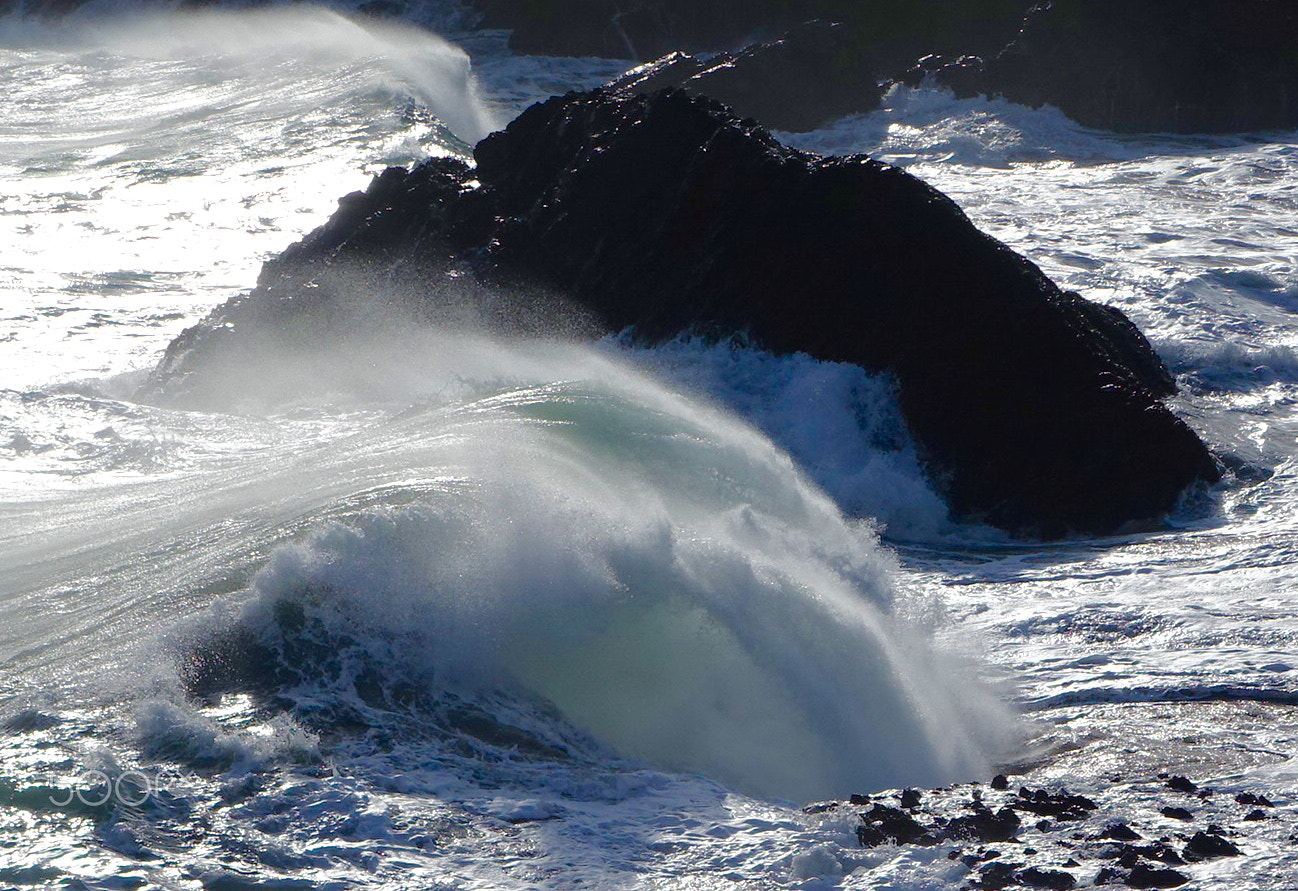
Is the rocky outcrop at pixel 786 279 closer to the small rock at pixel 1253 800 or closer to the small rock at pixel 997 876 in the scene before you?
the small rock at pixel 1253 800

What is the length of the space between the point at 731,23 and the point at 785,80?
937 centimetres

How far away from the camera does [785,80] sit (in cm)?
3027

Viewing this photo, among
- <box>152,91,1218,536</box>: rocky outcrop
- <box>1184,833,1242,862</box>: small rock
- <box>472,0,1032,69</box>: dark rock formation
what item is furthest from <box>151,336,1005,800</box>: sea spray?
<box>472,0,1032,69</box>: dark rock formation

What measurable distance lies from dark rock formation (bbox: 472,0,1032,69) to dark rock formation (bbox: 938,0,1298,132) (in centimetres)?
770

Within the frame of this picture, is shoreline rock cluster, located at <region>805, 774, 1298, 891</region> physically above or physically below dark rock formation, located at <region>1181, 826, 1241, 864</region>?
below

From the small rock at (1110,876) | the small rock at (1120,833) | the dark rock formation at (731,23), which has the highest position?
the dark rock formation at (731,23)

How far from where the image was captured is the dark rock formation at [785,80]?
2958 cm

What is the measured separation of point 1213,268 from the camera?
17.9 m

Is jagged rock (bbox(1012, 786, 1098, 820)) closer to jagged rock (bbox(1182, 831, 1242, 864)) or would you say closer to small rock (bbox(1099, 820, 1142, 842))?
small rock (bbox(1099, 820, 1142, 842))

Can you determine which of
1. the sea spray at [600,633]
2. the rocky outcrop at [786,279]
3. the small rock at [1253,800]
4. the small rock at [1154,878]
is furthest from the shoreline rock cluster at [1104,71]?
the small rock at [1154,878]

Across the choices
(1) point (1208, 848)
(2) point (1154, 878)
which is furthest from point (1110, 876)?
(1) point (1208, 848)

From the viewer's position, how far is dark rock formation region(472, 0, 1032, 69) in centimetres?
3728

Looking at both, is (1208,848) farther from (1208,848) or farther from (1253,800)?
(1253,800)

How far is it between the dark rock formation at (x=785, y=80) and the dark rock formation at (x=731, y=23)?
632 cm
